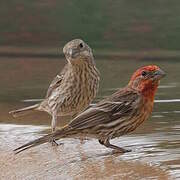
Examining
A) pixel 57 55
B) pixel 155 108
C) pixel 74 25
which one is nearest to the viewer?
pixel 155 108

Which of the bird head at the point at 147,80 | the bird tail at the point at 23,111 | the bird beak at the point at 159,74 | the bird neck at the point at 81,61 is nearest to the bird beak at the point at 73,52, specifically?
the bird neck at the point at 81,61

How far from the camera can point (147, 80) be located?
8055 millimetres

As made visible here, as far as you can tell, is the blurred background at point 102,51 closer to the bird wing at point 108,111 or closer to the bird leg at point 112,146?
the bird leg at point 112,146

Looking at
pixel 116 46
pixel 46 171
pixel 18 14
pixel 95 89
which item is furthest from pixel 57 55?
pixel 46 171

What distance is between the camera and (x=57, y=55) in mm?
16375

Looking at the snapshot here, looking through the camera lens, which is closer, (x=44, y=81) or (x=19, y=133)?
(x=19, y=133)

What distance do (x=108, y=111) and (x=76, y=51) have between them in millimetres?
1529

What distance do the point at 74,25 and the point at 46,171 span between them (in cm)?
1118

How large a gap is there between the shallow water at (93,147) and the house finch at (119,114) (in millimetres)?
203

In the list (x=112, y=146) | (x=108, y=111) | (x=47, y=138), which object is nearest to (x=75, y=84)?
(x=108, y=111)

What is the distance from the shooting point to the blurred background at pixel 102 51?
9.34 meters

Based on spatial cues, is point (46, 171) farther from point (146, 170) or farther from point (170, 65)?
point (170, 65)

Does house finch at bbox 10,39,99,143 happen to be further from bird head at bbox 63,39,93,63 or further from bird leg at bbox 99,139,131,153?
bird leg at bbox 99,139,131,153

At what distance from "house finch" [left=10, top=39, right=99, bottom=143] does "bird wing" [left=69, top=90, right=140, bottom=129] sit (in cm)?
124
